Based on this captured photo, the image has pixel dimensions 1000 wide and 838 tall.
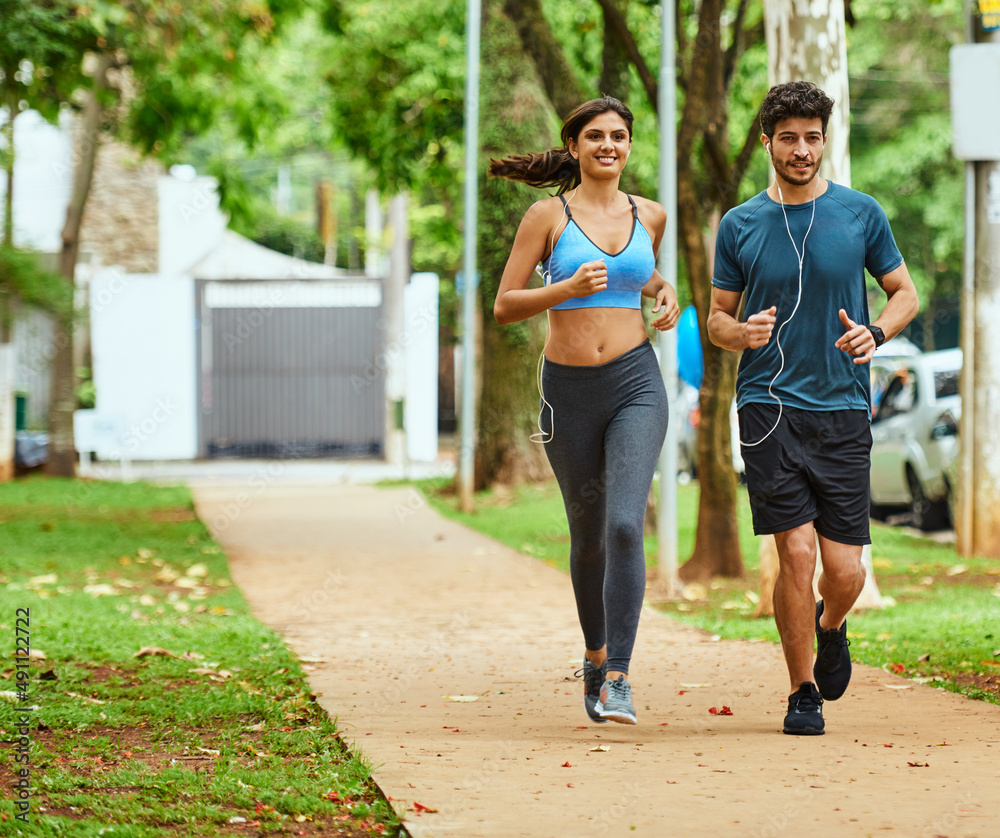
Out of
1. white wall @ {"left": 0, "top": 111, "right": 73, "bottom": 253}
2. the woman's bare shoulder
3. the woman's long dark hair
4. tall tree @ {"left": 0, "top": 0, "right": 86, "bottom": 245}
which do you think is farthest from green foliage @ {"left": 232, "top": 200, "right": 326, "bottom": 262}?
the woman's bare shoulder

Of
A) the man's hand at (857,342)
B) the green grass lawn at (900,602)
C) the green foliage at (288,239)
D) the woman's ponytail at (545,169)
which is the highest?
the green foliage at (288,239)

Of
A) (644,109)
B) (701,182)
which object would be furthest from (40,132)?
(701,182)

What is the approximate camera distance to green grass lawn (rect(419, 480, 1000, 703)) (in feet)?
19.3

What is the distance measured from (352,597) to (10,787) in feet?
16.8

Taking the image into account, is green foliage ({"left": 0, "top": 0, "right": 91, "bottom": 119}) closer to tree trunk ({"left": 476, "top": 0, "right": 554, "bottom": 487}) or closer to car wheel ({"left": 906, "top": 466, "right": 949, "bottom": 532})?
tree trunk ({"left": 476, "top": 0, "right": 554, "bottom": 487})

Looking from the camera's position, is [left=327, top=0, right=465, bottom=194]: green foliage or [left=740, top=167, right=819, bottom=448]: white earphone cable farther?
[left=327, top=0, right=465, bottom=194]: green foliage

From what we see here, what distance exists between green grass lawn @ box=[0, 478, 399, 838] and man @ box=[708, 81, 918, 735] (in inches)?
60.5

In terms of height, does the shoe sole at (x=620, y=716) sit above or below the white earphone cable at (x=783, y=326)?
below

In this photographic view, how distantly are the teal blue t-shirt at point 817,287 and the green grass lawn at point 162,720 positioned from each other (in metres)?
1.84

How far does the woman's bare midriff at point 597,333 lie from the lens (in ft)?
15.2

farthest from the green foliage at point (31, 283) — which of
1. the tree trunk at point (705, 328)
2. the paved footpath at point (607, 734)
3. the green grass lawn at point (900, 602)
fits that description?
the tree trunk at point (705, 328)

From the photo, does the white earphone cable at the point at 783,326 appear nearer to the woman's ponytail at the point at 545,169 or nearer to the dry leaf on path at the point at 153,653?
the woman's ponytail at the point at 545,169

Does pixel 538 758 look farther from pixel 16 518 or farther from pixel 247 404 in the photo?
pixel 247 404

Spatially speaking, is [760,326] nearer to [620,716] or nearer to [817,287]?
[817,287]
